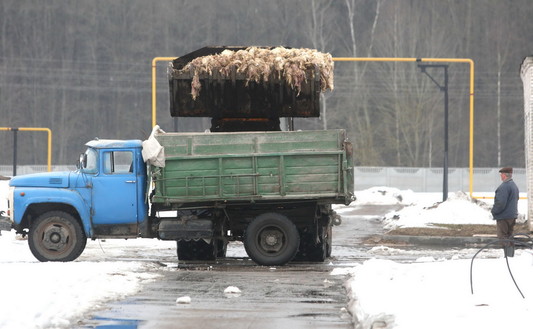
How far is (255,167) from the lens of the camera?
1823 cm

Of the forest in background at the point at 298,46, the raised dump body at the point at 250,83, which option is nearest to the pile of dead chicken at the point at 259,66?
the raised dump body at the point at 250,83

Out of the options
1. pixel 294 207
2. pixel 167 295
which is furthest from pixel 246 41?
pixel 167 295

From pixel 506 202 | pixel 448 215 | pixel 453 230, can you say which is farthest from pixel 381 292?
pixel 448 215

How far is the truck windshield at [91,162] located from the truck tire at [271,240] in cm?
291

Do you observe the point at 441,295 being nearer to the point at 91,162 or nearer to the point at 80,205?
the point at 80,205

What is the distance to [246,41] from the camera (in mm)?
82375

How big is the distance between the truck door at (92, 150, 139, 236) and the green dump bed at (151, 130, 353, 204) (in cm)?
53

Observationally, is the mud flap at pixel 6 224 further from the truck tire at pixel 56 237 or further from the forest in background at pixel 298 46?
the forest in background at pixel 298 46

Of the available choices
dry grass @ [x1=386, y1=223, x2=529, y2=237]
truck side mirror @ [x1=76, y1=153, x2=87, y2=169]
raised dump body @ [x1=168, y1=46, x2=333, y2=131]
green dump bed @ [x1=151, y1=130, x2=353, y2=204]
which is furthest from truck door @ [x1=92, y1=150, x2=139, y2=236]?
dry grass @ [x1=386, y1=223, x2=529, y2=237]

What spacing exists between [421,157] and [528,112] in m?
51.3

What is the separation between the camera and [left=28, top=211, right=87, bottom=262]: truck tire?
18.5 meters

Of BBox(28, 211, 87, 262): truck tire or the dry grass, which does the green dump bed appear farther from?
the dry grass

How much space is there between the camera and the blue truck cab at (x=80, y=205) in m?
18.5

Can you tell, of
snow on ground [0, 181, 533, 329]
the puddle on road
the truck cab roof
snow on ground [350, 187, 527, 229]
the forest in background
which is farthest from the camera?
the forest in background
